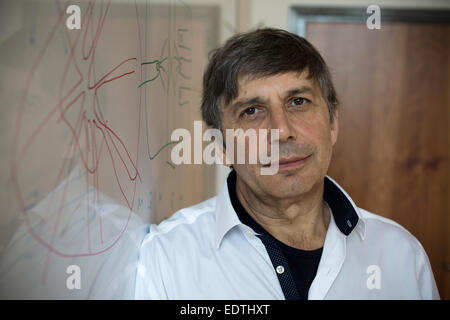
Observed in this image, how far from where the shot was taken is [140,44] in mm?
729

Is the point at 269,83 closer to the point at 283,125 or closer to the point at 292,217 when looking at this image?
the point at 283,125

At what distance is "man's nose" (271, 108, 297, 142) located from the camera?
0.91m

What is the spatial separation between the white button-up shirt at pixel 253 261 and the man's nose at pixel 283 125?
0.76 feet

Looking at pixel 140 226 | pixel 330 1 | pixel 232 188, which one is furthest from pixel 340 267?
pixel 330 1

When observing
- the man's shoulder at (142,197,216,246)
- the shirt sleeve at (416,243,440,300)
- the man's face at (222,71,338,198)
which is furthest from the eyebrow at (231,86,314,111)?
the shirt sleeve at (416,243,440,300)

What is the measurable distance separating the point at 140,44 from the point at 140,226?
0.38m

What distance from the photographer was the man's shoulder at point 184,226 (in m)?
0.89

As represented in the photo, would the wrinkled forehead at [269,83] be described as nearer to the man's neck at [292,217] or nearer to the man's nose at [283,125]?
the man's nose at [283,125]

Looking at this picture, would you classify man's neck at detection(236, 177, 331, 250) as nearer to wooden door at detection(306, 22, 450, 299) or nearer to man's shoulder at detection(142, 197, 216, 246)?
man's shoulder at detection(142, 197, 216, 246)

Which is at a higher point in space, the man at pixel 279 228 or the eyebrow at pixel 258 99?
the eyebrow at pixel 258 99

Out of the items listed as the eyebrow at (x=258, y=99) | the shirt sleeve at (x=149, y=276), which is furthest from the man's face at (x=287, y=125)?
the shirt sleeve at (x=149, y=276)

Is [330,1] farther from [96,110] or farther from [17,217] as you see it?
[17,217]

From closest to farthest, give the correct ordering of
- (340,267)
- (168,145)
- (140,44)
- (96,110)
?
(96,110) < (140,44) < (340,267) < (168,145)

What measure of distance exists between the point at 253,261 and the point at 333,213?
292 mm
